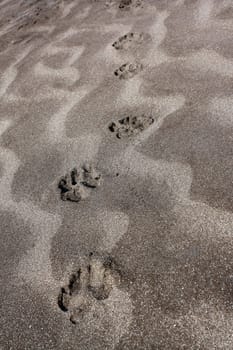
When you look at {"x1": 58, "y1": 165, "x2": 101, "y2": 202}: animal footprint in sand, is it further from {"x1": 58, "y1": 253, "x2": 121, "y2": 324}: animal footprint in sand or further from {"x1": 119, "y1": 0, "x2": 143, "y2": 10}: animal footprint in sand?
{"x1": 119, "y1": 0, "x2": 143, "y2": 10}: animal footprint in sand

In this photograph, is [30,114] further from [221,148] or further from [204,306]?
[204,306]

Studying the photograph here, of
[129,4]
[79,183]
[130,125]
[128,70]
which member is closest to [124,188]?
[79,183]

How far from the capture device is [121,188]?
2.20m

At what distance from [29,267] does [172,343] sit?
2.64 feet

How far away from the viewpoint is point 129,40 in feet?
11.1

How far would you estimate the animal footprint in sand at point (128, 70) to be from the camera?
9.88 feet

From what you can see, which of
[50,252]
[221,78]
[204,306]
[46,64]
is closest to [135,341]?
[204,306]

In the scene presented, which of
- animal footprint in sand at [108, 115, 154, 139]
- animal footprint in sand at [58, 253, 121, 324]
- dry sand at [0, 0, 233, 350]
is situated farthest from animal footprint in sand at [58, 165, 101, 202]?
animal footprint in sand at [58, 253, 121, 324]

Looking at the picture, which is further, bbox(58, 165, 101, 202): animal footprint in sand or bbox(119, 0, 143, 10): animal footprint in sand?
bbox(119, 0, 143, 10): animal footprint in sand

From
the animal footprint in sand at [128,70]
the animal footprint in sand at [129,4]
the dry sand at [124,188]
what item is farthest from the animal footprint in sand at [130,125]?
the animal footprint in sand at [129,4]

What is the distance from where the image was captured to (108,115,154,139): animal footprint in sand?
99.3 inches

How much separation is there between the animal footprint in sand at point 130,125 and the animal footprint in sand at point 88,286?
0.94m

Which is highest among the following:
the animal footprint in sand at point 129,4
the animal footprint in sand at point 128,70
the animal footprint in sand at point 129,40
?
the animal footprint in sand at point 129,4

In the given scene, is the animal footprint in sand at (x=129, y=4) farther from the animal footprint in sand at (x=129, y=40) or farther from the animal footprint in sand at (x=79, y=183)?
the animal footprint in sand at (x=79, y=183)
